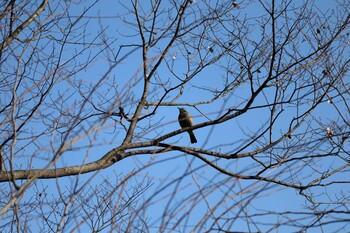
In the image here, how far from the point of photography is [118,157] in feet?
13.8

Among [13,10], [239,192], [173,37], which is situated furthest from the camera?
[173,37]

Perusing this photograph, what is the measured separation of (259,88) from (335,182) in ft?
3.35

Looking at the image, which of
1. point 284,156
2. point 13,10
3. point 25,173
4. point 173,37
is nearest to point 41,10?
point 13,10

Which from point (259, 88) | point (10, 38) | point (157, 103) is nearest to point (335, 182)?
point (259, 88)

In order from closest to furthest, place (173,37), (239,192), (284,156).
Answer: (239,192)
(284,156)
(173,37)

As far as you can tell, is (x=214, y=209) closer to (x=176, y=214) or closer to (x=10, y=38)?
(x=176, y=214)

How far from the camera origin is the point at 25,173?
3586mm

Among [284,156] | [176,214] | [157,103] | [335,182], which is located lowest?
[176,214]

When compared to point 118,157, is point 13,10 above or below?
above

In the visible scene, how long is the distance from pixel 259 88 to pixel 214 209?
2.38 metres

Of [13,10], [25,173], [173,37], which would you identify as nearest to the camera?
[25,173]

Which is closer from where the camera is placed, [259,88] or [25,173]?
[25,173]

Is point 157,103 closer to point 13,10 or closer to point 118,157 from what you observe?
point 118,157

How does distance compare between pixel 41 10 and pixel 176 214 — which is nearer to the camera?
pixel 176 214
